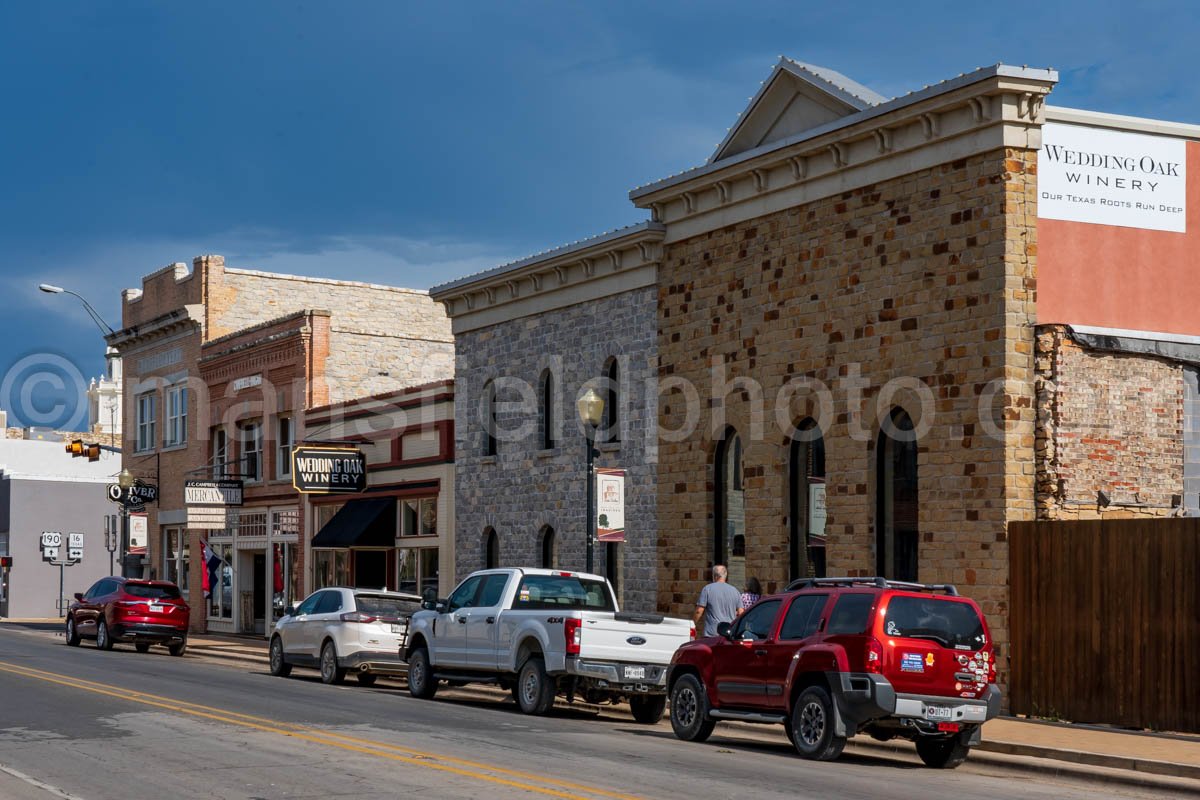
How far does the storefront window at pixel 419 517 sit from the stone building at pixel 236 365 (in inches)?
219

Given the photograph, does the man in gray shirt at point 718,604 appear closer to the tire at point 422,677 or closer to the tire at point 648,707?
the tire at point 648,707

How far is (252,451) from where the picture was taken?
4269 centimetres

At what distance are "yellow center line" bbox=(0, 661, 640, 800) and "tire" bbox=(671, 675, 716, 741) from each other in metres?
3.68

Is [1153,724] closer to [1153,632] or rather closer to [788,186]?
[1153,632]

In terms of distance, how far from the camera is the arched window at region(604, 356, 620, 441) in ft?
92.7

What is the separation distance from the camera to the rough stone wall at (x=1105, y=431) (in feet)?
65.1

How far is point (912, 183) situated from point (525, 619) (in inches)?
323

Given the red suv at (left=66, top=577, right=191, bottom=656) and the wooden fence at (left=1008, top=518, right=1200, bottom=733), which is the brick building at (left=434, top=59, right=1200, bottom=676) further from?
the red suv at (left=66, top=577, right=191, bottom=656)

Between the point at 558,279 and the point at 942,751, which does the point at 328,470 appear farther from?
the point at 942,751

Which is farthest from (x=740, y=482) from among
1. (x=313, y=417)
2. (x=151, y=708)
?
(x=313, y=417)

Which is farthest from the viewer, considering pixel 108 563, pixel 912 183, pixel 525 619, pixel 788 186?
pixel 108 563

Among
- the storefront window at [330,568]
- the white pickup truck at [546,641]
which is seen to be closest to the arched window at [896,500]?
the white pickup truck at [546,641]

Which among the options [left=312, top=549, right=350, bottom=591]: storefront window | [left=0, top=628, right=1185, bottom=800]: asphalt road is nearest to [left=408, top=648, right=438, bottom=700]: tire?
[left=0, top=628, right=1185, bottom=800]: asphalt road

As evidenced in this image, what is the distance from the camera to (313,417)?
3903 cm
